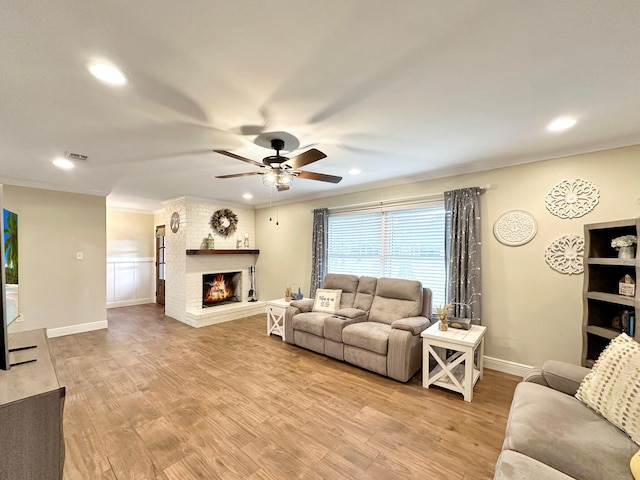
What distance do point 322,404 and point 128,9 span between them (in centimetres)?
303

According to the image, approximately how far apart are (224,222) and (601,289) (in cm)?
597

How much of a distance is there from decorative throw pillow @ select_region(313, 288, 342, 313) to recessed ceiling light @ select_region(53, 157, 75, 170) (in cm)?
367

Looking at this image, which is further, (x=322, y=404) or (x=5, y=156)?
(x=5, y=156)

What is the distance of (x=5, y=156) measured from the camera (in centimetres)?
298

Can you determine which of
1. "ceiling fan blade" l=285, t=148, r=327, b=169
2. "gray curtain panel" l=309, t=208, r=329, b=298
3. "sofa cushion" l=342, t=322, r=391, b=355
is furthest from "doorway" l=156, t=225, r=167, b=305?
"ceiling fan blade" l=285, t=148, r=327, b=169

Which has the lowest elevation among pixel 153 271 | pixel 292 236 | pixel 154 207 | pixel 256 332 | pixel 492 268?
pixel 256 332

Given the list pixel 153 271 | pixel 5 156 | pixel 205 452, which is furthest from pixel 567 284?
pixel 153 271

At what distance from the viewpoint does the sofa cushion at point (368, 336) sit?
9.80ft

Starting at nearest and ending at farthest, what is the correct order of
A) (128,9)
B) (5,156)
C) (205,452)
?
1. (128,9)
2. (205,452)
3. (5,156)

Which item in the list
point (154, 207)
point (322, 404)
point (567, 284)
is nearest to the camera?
point (322, 404)

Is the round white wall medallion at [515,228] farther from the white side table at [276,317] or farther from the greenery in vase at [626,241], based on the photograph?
the white side table at [276,317]

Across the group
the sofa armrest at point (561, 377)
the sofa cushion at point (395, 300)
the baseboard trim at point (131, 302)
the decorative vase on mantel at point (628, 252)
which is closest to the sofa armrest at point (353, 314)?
the sofa cushion at point (395, 300)

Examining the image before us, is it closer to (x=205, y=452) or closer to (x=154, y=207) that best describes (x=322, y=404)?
(x=205, y=452)

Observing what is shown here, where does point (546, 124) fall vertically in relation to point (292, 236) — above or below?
above
